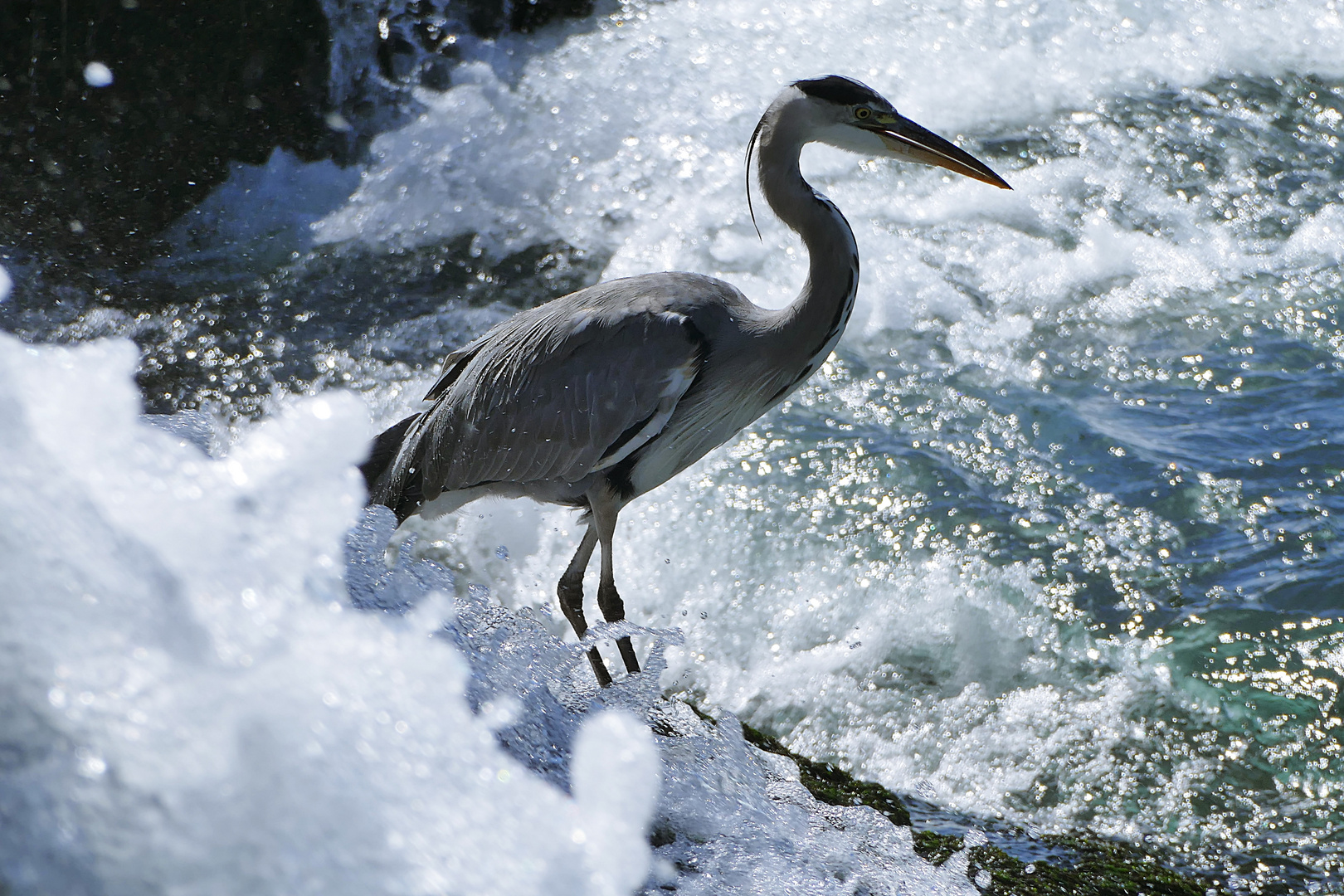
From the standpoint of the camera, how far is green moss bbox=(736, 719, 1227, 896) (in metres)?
2.85

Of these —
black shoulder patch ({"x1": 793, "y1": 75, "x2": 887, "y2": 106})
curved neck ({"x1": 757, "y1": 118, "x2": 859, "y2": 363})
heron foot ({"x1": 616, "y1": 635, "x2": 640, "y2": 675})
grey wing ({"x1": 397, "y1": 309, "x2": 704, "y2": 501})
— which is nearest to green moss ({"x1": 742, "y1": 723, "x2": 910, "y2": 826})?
heron foot ({"x1": 616, "y1": 635, "x2": 640, "y2": 675})

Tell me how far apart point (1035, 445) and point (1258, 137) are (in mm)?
3487

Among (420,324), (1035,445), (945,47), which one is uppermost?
(945,47)

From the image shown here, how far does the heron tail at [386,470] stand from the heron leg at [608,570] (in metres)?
0.64

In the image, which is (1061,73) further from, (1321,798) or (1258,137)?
(1321,798)

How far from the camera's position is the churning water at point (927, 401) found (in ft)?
10.4

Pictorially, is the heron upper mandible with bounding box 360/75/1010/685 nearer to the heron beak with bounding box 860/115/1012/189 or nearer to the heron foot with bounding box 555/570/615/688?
the heron beak with bounding box 860/115/1012/189

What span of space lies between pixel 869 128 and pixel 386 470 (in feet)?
6.44

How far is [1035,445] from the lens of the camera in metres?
5.07

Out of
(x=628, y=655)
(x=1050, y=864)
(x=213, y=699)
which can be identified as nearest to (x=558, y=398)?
(x=628, y=655)

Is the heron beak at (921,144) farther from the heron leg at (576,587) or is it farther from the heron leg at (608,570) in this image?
the heron leg at (576,587)

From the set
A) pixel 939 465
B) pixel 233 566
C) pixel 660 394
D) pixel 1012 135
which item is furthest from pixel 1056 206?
pixel 233 566

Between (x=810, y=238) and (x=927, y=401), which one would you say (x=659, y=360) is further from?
(x=927, y=401)

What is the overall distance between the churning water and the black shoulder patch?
1704 mm
